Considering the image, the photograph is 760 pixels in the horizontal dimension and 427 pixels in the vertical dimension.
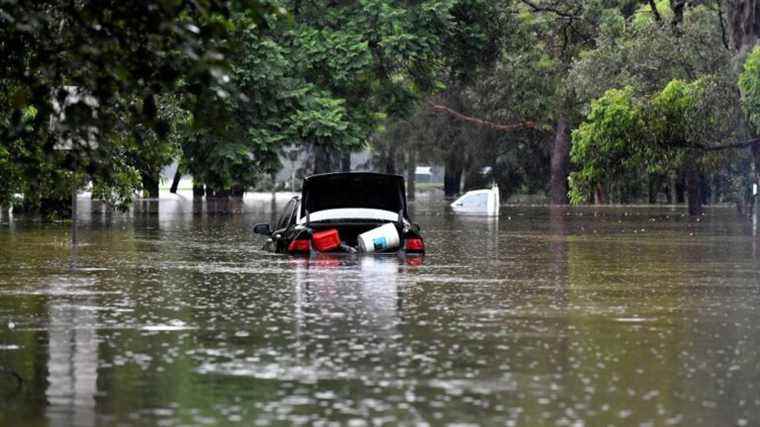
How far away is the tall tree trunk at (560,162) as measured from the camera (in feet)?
281

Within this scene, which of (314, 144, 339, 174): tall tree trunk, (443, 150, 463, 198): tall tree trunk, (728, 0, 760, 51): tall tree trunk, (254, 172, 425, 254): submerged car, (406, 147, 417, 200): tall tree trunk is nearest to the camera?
(254, 172, 425, 254): submerged car

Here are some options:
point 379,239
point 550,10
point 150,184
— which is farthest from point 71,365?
point 550,10

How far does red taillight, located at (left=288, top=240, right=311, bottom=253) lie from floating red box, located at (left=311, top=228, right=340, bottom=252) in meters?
0.16

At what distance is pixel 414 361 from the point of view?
13836 mm

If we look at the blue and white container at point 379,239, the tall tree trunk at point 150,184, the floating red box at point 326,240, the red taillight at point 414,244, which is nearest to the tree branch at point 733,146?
the tall tree trunk at point 150,184

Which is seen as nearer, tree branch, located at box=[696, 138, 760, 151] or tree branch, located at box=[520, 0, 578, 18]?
tree branch, located at box=[696, 138, 760, 151]

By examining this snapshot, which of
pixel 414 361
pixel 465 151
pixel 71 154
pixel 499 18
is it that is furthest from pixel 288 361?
pixel 465 151

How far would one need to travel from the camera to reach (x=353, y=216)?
2906cm

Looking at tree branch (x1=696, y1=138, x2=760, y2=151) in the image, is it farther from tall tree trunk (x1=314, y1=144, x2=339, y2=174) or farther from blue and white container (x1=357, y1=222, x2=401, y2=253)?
blue and white container (x1=357, y1=222, x2=401, y2=253)

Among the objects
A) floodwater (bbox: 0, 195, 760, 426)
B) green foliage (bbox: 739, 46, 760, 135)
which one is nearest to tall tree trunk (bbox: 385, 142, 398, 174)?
green foliage (bbox: 739, 46, 760, 135)

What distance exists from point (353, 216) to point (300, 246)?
0.97m

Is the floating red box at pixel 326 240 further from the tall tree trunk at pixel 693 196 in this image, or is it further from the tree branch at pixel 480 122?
the tree branch at pixel 480 122

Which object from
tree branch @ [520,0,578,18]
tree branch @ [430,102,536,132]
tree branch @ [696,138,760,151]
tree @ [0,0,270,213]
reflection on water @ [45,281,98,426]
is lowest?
reflection on water @ [45,281,98,426]

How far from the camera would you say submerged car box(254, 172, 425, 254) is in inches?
1136
